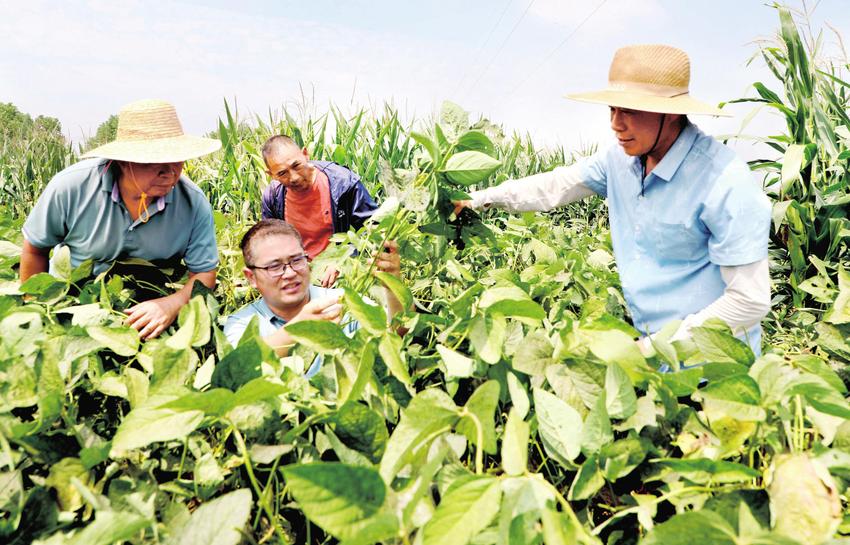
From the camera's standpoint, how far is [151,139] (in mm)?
2053

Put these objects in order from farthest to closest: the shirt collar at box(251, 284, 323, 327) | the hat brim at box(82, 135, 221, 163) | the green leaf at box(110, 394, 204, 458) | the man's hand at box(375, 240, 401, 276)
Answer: the shirt collar at box(251, 284, 323, 327) → the hat brim at box(82, 135, 221, 163) → the man's hand at box(375, 240, 401, 276) → the green leaf at box(110, 394, 204, 458)

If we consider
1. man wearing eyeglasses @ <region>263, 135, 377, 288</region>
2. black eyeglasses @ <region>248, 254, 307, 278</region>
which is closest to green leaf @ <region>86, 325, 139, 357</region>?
black eyeglasses @ <region>248, 254, 307, 278</region>

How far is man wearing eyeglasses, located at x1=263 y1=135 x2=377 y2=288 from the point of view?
341 centimetres

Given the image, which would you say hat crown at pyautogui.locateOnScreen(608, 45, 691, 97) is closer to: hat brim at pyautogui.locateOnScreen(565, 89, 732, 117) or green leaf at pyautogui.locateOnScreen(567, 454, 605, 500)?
hat brim at pyautogui.locateOnScreen(565, 89, 732, 117)

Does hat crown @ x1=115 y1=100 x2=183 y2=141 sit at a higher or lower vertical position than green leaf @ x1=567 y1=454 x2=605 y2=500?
higher

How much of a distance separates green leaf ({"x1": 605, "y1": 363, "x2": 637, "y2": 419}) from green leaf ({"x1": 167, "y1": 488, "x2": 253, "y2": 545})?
1.27 feet

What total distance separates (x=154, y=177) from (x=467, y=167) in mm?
1319

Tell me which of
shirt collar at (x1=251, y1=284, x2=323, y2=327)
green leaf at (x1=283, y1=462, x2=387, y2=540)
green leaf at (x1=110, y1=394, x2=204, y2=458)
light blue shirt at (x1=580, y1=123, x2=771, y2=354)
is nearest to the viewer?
green leaf at (x1=283, y1=462, x2=387, y2=540)

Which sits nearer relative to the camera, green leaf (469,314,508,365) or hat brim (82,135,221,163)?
green leaf (469,314,508,365)

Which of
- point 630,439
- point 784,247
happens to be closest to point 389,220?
point 630,439

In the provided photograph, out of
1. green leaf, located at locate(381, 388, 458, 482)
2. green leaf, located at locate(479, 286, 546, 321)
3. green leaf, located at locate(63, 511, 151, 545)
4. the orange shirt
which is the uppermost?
green leaf, located at locate(479, 286, 546, 321)

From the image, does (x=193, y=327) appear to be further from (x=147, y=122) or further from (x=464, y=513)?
(x=147, y=122)

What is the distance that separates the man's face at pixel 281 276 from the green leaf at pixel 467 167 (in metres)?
0.99

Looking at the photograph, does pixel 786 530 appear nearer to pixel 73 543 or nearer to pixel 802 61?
pixel 73 543
